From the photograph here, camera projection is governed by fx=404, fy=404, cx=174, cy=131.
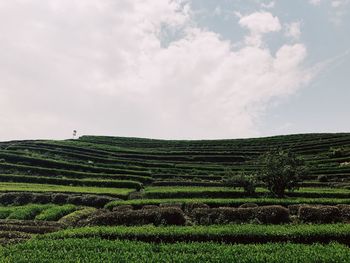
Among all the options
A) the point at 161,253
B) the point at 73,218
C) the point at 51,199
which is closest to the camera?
the point at 161,253

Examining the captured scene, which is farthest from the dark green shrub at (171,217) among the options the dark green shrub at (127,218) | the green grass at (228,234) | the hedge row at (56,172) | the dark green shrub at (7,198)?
the hedge row at (56,172)

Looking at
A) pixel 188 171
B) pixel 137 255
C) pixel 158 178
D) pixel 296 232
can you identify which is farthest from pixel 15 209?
pixel 188 171

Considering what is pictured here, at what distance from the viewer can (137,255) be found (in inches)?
637

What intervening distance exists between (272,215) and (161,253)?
11.2 metres

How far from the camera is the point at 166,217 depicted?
84.2 ft

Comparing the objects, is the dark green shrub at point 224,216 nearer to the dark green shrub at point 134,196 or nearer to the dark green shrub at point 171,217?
the dark green shrub at point 171,217

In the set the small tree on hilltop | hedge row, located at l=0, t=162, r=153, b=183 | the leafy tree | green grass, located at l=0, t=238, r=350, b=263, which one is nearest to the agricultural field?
green grass, located at l=0, t=238, r=350, b=263

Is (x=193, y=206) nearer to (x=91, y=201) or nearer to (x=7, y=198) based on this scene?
(x=91, y=201)

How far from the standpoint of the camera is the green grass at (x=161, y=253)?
15.2 metres

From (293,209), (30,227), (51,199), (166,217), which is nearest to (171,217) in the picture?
(166,217)

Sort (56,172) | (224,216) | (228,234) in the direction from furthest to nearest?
(56,172) → (224,216) → (228,234)

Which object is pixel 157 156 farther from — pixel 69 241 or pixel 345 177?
pixel 69 241

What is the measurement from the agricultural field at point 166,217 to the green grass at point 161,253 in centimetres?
5

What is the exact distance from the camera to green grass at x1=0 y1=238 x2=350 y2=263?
1517cm
